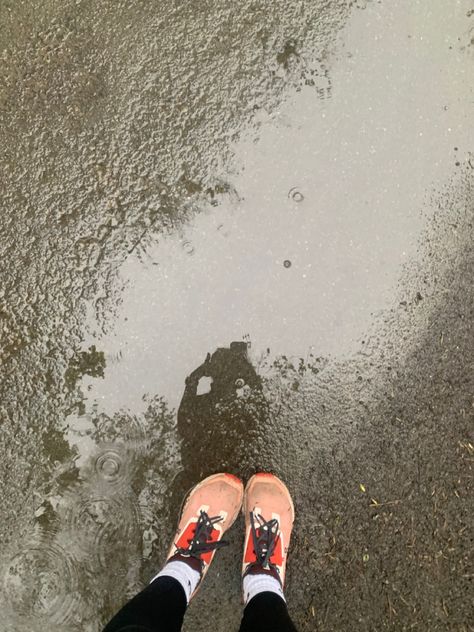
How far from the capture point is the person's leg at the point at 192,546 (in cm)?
179

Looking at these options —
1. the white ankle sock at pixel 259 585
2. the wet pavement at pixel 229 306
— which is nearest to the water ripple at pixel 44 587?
the wet pavement at pixel 229 306

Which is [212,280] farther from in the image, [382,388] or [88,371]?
[382,388]

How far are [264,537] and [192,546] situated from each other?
1.02 ft

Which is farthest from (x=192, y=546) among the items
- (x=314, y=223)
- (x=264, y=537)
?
→ (x=314, y=223)

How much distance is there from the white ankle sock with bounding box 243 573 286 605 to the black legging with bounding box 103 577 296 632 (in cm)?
4

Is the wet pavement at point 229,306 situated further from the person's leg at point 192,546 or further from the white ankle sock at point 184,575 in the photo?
the white ankle sock at point 184,575

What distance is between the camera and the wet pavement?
2203 mm

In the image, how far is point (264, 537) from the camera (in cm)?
215

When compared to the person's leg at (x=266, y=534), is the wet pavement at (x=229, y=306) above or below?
above

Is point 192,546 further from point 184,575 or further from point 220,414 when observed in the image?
point 220,414

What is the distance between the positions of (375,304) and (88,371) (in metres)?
1.33

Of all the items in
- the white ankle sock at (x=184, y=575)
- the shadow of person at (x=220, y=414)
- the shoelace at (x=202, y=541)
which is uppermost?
the shadow of person at (x=220, y=414)

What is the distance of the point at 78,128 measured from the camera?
2.22 m

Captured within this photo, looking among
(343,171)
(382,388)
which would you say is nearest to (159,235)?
(343,171)
